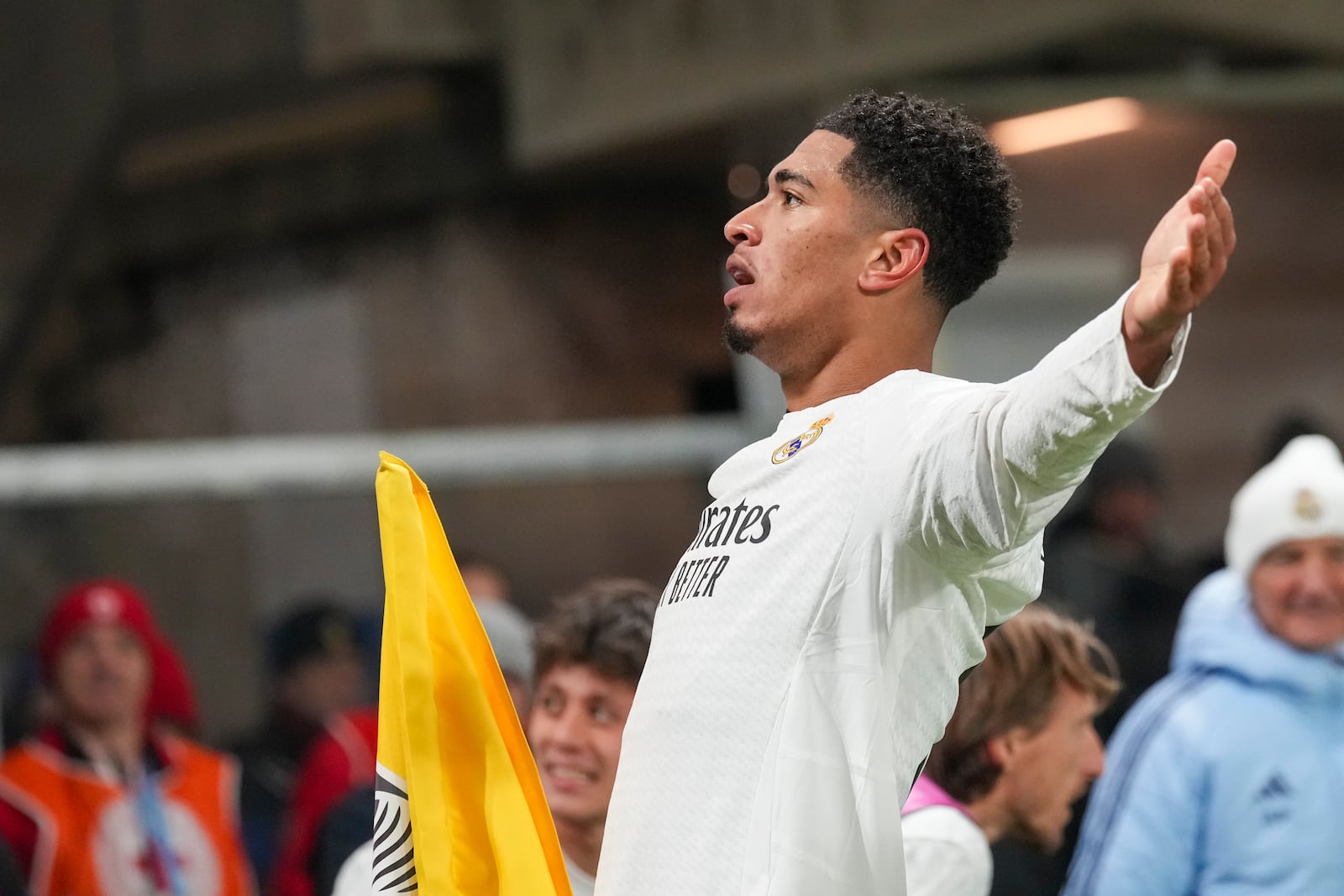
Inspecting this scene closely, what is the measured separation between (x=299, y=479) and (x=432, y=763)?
18.7 feet

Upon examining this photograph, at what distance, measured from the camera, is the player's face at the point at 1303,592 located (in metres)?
3.94

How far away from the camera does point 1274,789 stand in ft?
12.3

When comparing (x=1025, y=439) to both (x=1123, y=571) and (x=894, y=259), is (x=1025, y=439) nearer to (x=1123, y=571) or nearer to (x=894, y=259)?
(x=894, y=259)

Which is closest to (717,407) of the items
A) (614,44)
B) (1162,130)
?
(614,44)

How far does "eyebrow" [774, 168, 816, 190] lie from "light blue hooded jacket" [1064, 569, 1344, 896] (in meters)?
1.95

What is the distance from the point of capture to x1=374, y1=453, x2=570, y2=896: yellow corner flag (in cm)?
216

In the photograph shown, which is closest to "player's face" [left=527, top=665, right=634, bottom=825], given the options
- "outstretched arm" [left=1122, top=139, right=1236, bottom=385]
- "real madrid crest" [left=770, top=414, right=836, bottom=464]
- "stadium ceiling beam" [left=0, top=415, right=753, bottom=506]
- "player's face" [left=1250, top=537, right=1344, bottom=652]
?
"real madrid crest" [left=770, top=414, right=836, bottom=464]

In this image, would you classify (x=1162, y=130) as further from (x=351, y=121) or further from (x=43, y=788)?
(x=43, y=788)

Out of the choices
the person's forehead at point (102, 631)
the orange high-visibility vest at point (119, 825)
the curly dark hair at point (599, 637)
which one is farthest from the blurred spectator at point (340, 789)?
the curly dark hair at point (599, 637)

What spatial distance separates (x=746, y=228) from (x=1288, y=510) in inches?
89.1

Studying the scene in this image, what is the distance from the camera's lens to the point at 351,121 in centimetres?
850

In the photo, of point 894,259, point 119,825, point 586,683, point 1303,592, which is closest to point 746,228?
point 894,259

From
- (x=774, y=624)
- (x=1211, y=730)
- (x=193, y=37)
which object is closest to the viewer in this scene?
(x=774, y=624)

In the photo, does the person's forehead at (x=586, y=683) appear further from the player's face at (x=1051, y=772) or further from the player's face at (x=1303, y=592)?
the player's face at (x=1303, y=592)
